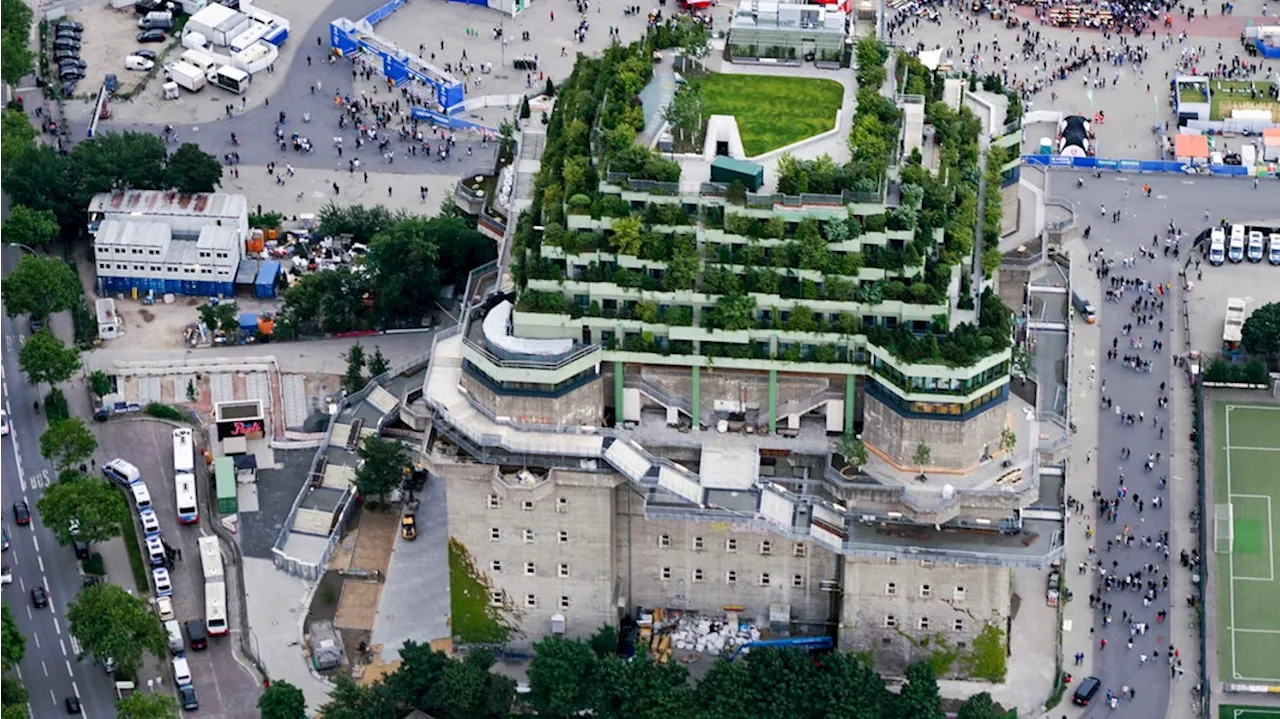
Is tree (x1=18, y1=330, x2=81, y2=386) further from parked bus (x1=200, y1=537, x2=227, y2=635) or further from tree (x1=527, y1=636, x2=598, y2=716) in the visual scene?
tree (x1=527, y1=636, x2=598, y2=716)

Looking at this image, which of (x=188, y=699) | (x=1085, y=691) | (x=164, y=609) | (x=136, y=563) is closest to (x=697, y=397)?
(x=1085, y=691)

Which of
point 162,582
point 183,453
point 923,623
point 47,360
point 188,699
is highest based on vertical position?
point 47,360

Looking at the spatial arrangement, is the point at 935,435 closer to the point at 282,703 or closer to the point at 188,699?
the point at 282,703

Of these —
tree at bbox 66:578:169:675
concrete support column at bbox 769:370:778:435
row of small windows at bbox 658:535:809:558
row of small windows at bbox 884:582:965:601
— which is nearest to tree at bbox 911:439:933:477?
row of small windows at bbox 884:582:965:601

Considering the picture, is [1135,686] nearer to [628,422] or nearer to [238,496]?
[628,422]

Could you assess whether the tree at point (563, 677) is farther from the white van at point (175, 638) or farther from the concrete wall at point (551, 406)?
the white van at point (175, 638)

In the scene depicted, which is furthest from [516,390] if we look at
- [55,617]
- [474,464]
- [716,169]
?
[55,617]

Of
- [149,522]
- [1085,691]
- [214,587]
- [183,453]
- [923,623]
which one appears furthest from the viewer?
[183,453]

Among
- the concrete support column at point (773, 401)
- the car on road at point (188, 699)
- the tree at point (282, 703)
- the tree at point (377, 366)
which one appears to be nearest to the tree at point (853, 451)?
the concrete support column at point (773, 401)
